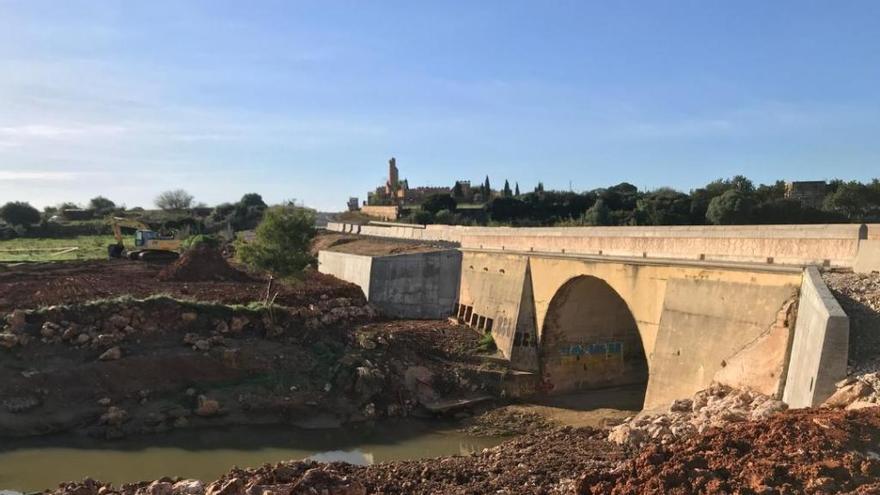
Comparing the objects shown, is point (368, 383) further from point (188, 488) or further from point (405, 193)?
point (405, 193)

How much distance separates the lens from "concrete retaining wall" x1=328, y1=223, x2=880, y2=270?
43.9 ft

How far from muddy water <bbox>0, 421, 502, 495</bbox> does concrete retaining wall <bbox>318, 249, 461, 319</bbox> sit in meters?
8.96

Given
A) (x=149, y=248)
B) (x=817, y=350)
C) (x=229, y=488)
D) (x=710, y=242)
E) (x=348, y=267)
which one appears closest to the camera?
(x=229, y=488)

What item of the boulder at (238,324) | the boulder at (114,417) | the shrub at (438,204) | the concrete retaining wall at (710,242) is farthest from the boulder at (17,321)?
the shrub at (438,204)

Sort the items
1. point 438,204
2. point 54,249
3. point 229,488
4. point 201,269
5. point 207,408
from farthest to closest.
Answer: point 438,204
point 54,249
point 201,269
point 207,408
point 229,488

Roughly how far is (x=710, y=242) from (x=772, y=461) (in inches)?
402

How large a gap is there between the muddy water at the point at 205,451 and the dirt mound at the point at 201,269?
51.7ft

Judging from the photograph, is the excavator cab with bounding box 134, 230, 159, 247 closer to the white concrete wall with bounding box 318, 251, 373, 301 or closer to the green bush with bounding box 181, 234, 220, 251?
the green bush with bounding box 181, 234, 220, 251

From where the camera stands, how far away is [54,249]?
5012 centimetres

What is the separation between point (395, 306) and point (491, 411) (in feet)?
28.1

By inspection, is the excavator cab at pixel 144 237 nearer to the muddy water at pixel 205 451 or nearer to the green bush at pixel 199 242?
the green bush at pixel 199 242

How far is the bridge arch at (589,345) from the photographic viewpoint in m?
23.0

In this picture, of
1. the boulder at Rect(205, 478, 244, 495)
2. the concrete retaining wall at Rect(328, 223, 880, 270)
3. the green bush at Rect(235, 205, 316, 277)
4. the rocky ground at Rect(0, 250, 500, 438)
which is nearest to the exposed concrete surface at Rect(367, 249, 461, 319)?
the concrete retaining wall at Rect(328, 223, 880, 270)

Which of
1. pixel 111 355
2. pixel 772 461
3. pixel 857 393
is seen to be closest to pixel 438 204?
pixel 111 355
